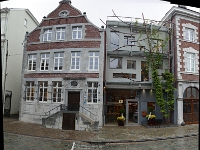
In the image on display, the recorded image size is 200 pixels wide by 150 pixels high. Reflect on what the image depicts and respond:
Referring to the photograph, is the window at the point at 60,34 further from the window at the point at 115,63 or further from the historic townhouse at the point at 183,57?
the historic townhouse at the point at 183,57

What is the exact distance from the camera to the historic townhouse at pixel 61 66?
76.7 inches

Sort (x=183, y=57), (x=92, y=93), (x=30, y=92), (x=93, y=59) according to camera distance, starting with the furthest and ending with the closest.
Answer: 1. (x=92, y=93)
2. (x=93, y=59)
3. (x=30, y=92)
4. (x=183, y=57)

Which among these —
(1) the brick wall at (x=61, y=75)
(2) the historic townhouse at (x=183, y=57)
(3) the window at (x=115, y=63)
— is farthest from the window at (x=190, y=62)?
(1) the brick wall at (x=61, y=75)

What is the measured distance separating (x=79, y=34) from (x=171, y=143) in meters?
1.92

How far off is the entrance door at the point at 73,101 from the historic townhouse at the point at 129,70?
45 centimetres

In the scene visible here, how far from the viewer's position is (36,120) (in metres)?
2.15

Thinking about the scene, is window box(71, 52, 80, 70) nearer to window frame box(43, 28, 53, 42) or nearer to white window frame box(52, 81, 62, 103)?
white window frame box(52, 81, 62, 103)

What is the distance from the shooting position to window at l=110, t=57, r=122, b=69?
2.17 m

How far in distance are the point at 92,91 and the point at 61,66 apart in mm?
764

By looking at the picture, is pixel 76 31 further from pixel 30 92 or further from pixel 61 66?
pixel 30 92

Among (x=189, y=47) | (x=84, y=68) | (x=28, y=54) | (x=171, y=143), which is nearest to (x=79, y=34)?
(x=84, y=68)

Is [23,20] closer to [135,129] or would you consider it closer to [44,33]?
[44,33]

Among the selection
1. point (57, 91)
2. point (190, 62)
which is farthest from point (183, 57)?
point (57, 91)

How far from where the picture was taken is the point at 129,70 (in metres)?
2.06
